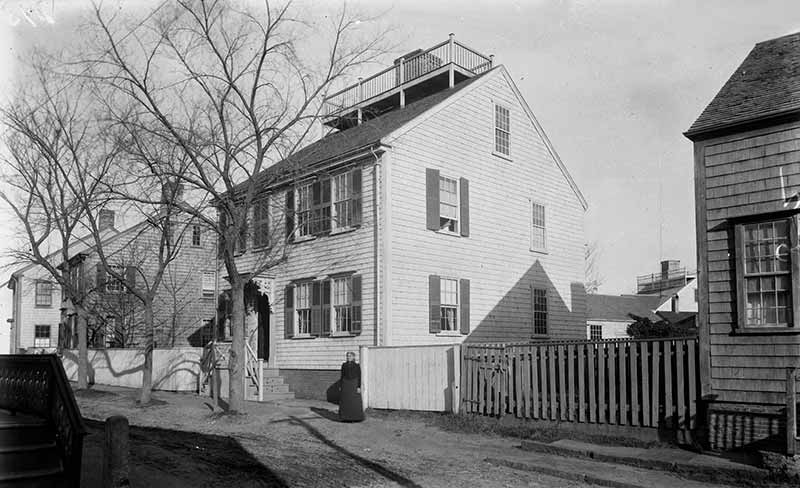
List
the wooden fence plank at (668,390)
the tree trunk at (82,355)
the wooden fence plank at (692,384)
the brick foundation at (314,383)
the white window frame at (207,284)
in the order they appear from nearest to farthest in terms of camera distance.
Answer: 1. the wooden fence plank at (692,384)
2. the wooden fence plank at (668,390)
3. the brick foundation at (314,383)
4. the tree trunk at (82,355)
5. the white window frame at (207,284)

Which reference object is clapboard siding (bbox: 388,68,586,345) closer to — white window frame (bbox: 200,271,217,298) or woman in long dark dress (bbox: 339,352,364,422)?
woman in long dark dress (bbox: 339,352,364,422)

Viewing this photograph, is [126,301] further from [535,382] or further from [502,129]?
[535,382]

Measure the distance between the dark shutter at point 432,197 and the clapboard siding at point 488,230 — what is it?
0.58ft

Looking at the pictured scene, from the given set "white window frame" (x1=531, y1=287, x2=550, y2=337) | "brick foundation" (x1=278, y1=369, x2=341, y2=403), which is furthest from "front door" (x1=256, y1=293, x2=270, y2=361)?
"white window frame" (x1=531, y1=287, x2=550, y2=337)

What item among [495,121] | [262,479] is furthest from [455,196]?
[262,479]

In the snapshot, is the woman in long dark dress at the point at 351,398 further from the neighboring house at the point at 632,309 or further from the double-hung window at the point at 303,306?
the neighboring house at the point at 632,309

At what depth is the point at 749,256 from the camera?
38.0ft

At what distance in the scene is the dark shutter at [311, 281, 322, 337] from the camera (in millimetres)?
21750

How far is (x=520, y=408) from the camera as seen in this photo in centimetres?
1447

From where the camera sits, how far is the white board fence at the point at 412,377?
52.5 ft

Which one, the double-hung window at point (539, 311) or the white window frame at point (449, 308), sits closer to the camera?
the white window frame at point (449, 308)

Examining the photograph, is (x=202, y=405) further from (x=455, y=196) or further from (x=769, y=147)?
(x=769, y=147)

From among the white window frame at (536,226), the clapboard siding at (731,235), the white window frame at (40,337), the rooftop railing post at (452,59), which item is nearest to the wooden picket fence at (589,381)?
the clapboard siding at (731,235)

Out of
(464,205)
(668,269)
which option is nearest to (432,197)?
(464,205)
